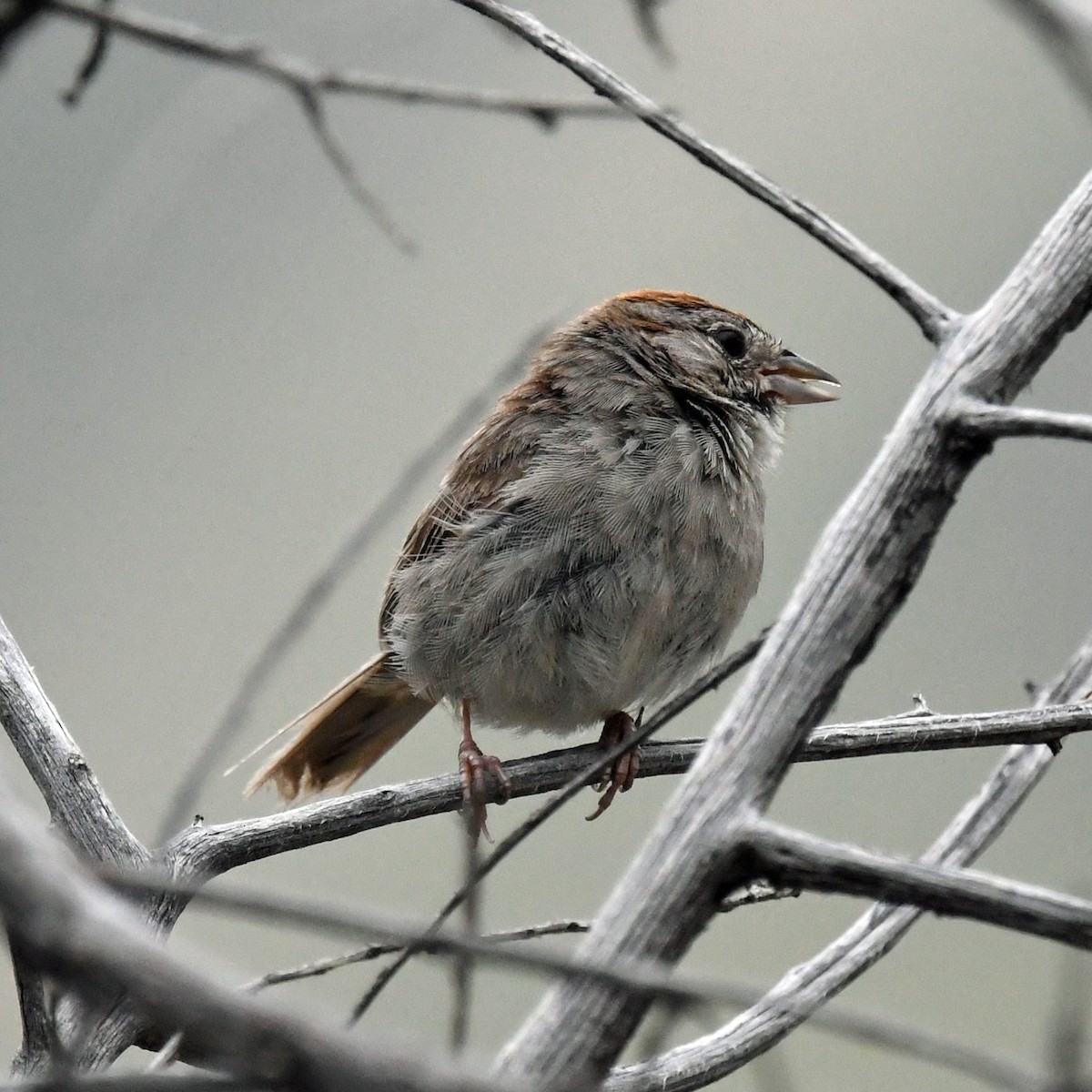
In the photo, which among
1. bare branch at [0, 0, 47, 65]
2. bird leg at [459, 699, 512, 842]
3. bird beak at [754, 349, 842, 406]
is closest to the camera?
bare branch at [0, 0, 47, 65]

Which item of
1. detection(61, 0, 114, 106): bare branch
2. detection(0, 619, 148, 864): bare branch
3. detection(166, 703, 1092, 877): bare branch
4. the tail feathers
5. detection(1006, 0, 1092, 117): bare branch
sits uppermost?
detection(1006, 0, 1092, 117): bare branch

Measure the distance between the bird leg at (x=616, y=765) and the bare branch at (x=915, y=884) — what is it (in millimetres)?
1817

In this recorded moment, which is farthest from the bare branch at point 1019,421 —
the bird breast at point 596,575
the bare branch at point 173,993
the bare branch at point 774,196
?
the bird breast at point 596,575

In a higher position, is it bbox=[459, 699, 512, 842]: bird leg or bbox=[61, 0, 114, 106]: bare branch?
bbox=[61, 0, 114, 106]: bare branch

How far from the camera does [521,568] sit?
3650 millimetres

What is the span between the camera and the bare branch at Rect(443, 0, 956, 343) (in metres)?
1.88

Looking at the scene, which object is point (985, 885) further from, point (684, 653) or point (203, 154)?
point (684, 653)

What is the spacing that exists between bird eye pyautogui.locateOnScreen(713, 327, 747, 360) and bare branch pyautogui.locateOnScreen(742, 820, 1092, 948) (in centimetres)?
290

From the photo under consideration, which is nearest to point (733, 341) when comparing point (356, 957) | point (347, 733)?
point (347, 733)

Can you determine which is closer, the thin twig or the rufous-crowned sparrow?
the thin twig

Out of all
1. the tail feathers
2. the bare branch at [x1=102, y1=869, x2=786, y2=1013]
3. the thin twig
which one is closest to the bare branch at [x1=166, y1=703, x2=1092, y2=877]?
the thin twig

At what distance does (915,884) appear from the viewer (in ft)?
4.57

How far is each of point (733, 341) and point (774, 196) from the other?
229 centimetres

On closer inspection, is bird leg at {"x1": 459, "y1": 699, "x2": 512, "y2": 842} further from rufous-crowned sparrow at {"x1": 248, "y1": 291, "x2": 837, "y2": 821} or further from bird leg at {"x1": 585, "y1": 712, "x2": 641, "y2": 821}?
bird leg at {"x1": 585, "y1": 712, "x2": 641, "y2": 821}
